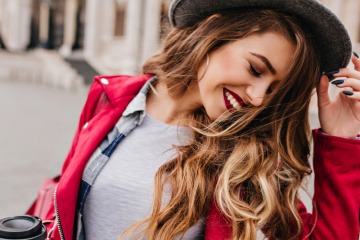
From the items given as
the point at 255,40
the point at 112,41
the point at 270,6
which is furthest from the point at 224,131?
the point at 112,41

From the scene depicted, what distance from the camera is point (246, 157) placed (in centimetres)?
149

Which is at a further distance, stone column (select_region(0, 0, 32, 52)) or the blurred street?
stone column (select_region(0, 0, 32, 52))

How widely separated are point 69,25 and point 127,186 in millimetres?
30995

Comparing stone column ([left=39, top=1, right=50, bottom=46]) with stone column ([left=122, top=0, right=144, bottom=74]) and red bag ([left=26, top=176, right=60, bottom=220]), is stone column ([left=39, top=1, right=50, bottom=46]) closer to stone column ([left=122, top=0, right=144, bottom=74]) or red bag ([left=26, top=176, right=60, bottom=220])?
stone column ([left=122, top=0, right=144, bottom=74])

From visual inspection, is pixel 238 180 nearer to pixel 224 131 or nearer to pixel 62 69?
pixel 224 131

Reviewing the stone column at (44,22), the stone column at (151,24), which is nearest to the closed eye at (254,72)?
the stone column at (151,24)

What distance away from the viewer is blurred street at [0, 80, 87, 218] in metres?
4.22

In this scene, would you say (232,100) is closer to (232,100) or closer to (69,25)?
(232,100)

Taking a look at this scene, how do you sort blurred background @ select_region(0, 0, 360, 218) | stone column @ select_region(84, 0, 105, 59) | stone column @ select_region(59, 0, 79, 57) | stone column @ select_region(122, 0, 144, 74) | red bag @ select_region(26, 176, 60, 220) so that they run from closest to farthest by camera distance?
red bag @ select_region(26, 176, 60, 220), blurred background @ select_region(0, 0, 360, 218), stone column @ select_region(122, 0, 144, 74), stone column @ select_region(84, 0, 105, 59), stone column @ select_region(59, 0, 79, 57)

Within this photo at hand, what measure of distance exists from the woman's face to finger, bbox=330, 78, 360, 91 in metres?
0.21

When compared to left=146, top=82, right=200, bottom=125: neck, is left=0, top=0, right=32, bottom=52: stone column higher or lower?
lower

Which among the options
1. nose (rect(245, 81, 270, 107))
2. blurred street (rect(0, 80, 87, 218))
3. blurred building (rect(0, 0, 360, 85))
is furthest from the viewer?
blurred building (rect(0, 0, 360, 85))

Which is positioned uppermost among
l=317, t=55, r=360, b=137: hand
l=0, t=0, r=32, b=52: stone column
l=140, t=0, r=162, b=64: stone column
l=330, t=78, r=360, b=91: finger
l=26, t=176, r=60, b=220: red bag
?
l=330, t=78, r=360, b=91: finger

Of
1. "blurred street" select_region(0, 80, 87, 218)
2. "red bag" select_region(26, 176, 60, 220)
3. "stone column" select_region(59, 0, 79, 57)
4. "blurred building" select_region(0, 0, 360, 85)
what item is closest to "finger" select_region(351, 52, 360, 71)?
"red bag" select_region(26, 176, 60, 220)
